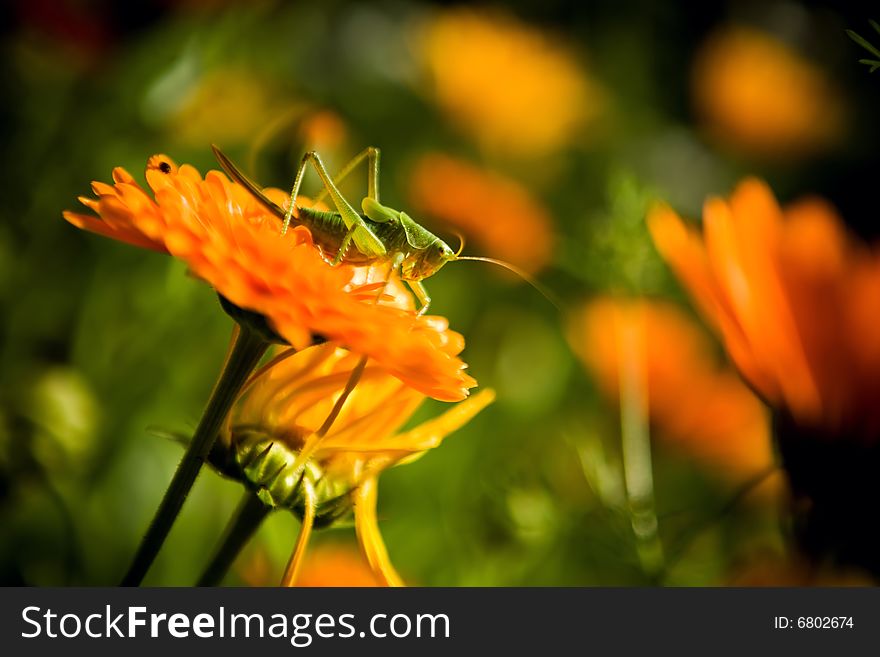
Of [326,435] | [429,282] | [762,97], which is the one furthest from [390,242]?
[762,97]

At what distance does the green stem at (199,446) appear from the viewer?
0.33m

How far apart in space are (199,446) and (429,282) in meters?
0.65

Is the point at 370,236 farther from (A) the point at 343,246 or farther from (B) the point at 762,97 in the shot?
(B) the point at 762,97

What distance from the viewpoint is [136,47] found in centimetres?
82

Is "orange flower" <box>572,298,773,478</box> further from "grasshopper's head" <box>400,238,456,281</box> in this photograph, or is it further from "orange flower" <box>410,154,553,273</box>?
"grasshopper's head" <box>400,238,456,281</box>

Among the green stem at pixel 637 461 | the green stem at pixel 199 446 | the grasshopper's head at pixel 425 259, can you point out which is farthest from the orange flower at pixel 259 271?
the green stem at pixel 637 461

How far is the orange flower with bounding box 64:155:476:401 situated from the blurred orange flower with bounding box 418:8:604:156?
909 millimetres

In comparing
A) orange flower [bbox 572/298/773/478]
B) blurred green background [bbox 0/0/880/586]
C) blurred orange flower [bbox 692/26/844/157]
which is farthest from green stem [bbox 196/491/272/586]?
blurred orange flower [bbox 692/26/844/157]

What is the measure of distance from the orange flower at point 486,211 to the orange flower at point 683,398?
0.10m

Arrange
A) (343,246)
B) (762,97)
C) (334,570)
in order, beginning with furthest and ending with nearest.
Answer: (762,97) → (334,570) → (343,246)

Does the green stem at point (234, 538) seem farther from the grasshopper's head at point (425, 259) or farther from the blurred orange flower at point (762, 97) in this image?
the blurred orange flower at point (762, 97)

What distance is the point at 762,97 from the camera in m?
1.50

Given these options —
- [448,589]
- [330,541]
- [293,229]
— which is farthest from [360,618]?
[330,541]

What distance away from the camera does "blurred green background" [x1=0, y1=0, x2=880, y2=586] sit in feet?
2.12
